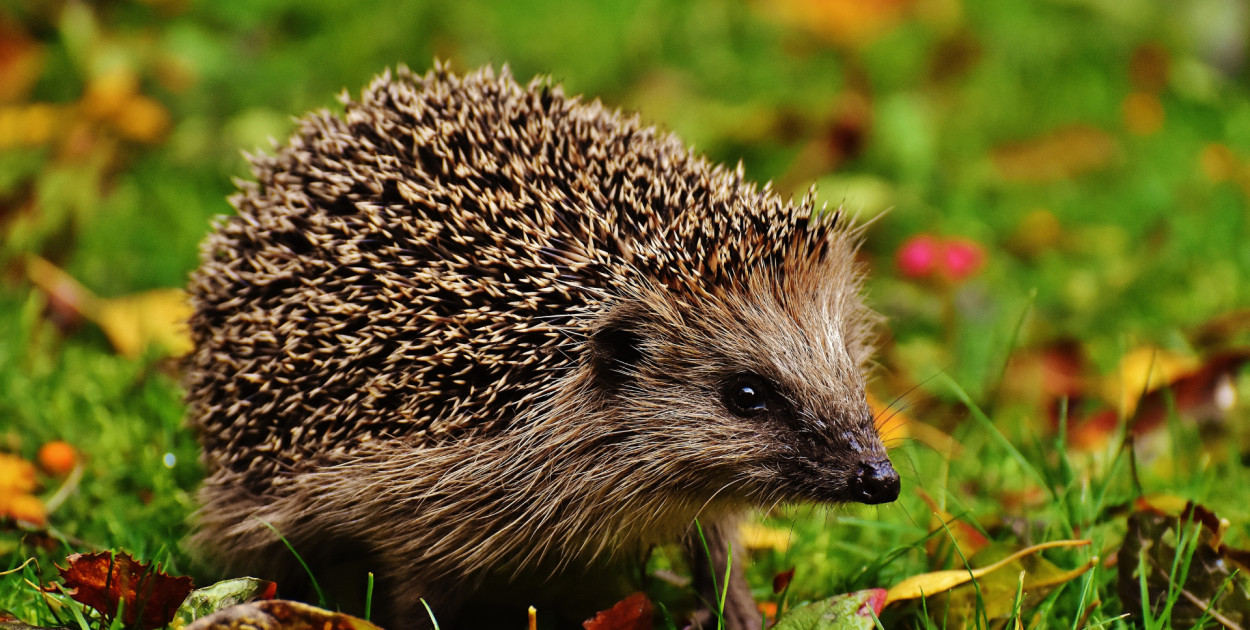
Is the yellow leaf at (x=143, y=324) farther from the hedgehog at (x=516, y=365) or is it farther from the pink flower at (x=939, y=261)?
the pink flower at (x=939, y=261)

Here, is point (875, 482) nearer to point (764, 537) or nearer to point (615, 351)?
point (615, 351)

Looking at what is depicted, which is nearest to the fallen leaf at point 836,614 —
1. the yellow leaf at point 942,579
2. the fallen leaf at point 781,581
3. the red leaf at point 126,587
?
the yellow leaf at point 942,579

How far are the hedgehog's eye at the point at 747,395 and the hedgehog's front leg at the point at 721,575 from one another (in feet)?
1.89

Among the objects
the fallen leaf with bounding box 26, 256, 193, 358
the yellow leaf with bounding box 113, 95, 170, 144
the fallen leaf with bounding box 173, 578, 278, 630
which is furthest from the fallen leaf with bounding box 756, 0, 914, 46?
the fallen leaf with bounding box 173, 578, 278, 630

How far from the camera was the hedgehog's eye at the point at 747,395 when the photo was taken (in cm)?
378

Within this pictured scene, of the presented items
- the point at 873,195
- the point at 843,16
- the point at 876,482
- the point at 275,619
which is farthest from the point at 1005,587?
the point at 843,16

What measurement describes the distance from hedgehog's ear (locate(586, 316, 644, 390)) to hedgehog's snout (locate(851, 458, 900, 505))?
32.1 inches

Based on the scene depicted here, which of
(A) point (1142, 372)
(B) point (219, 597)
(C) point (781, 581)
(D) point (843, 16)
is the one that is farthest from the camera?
(D) point (843, 16)

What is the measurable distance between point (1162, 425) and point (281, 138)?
5667 millimetres

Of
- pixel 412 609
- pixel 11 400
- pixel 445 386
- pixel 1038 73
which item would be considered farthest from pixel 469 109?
pixel 1038 73

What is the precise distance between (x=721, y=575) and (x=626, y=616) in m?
0.71

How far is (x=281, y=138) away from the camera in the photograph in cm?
788

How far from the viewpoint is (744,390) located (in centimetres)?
379

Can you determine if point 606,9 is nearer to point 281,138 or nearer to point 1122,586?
point 281,138
